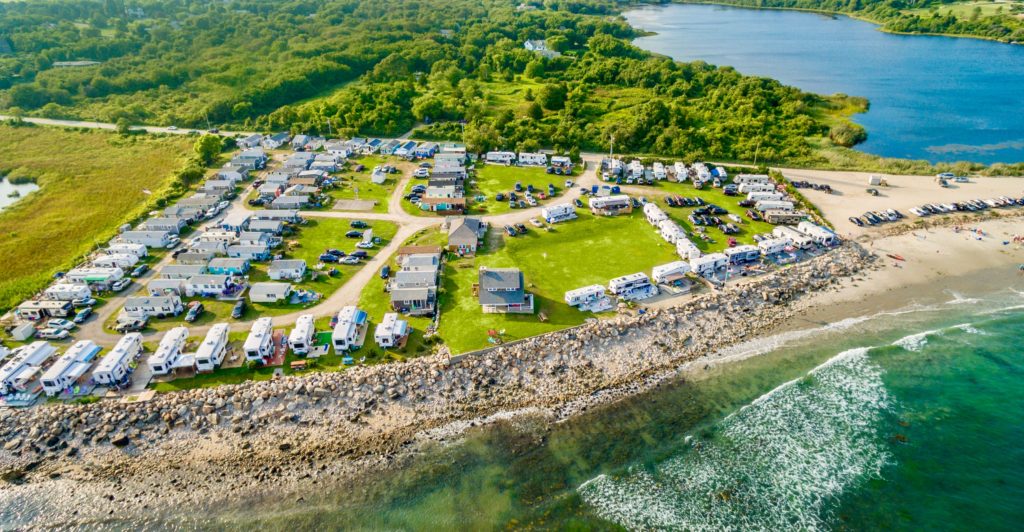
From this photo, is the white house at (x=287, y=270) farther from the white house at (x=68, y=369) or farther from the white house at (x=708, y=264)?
the white house at (x=708, y=264)

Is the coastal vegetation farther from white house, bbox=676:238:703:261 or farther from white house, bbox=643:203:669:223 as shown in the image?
white house, bbox=676:238:703:261

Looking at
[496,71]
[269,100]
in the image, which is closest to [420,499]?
[269,100]

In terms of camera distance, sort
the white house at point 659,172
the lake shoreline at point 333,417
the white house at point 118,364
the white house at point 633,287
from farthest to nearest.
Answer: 1. the white house at point 659,172
2. the white house at point 633,287
3. the white house at point 118,364
4. the lake shoreline at point 333,417

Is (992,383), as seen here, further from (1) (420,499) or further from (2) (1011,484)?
(1) (420,499)

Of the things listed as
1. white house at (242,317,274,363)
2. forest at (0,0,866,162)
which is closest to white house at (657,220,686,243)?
forest at (0,0,866,162)

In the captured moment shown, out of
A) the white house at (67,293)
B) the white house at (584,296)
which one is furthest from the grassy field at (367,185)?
the white house at (584,296)

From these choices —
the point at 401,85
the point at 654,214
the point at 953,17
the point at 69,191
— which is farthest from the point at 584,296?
the point at 953,17
